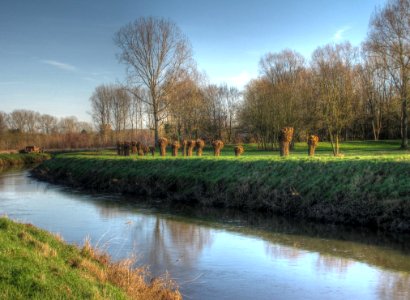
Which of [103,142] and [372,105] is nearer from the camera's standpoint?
[372,105]

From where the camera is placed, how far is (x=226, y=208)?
18000 millimetres

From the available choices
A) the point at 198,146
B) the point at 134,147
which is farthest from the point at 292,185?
the point at 134,147

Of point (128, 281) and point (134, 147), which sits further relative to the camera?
point (134, 147)

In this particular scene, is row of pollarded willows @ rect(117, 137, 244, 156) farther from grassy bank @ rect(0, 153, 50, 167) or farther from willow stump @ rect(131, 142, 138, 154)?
grassy bank @ rect(0, 153, 50, 167)

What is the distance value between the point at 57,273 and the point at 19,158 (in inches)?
1786

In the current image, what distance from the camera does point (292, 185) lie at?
16.6 m

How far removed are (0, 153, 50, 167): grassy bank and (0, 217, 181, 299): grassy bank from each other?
40.4m

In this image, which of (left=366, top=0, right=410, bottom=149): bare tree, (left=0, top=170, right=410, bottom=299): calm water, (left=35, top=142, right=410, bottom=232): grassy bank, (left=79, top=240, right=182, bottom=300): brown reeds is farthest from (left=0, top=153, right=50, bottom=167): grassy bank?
(left=79, top=240, right=182, bottom=300): brown reeds

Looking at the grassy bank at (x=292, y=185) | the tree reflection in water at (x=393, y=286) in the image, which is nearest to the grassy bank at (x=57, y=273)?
the tree reflection in water at (x=393, y=286)

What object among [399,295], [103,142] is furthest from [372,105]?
[399,295]

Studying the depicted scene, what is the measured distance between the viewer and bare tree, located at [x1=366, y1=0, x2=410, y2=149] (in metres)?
34.5

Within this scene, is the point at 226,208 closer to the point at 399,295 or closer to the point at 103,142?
the point at 399,295

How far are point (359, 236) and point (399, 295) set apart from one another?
15.9 ft

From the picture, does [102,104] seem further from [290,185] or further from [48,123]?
[290,185]
